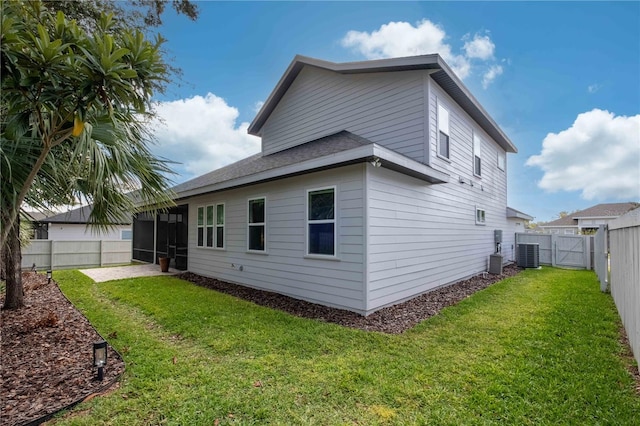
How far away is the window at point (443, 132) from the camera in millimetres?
7715

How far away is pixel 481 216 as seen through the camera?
36.4 ft

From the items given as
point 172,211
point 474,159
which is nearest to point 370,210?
point 474,159

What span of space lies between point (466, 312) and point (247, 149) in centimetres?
1430

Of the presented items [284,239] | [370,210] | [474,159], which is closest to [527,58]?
[474,159]

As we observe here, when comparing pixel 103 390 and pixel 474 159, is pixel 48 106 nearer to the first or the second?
pixel 103 390

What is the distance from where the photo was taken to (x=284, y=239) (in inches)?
280

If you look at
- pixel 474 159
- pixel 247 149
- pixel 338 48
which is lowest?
pixel 474 159

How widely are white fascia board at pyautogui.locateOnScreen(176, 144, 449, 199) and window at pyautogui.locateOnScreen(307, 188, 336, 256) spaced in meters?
0.56

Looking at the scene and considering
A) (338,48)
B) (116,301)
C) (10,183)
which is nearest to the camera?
(10,183)

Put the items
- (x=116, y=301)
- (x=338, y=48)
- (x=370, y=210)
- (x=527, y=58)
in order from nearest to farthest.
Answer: (x=370, y=210) < (x=116, y=301) < (x=338, y=48) < (x=527, y=58)

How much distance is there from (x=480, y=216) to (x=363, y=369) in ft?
30.7

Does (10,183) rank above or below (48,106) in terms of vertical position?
below

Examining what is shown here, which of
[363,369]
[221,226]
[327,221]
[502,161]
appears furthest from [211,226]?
[502,161]

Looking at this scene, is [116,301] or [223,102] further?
[223,102]
